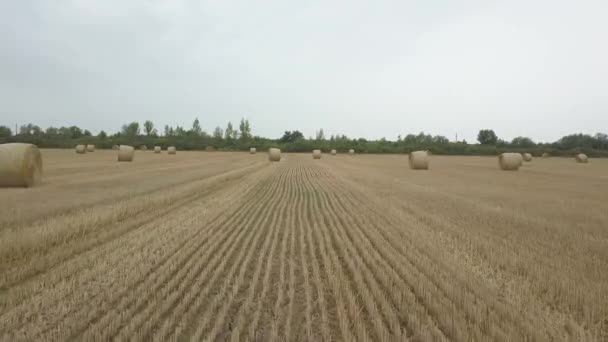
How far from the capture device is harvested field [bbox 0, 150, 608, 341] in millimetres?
3393

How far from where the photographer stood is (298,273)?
486cm

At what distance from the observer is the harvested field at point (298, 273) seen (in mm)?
3393

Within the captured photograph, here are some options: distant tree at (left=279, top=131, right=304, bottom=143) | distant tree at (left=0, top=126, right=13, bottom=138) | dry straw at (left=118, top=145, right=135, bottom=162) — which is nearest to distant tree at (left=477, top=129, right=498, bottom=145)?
distant tree at (left=279, top=131, right=304, bottom=143)

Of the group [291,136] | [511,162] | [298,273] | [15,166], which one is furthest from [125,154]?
[291,136]

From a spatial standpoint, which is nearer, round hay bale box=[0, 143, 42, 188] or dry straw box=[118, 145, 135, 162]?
round hay bale box=[0, 143, 42, 188]

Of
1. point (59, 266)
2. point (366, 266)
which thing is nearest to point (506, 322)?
point (366, 266)

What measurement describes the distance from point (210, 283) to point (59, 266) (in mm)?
2386

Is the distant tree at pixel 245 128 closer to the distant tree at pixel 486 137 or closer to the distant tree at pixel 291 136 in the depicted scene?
the distant tree at pixel 291 136

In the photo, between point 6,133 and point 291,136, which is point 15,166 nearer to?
point 6,133

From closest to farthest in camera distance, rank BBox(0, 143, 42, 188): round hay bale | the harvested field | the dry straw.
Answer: the harvested field
BBox(0, 143, 42, 188): round hay bale
the dry straw

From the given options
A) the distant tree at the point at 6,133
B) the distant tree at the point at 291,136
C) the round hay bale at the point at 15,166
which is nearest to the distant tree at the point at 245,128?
the distant tree at the point at 291,136

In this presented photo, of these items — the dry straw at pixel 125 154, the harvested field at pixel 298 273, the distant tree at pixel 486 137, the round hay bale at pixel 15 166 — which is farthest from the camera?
the distant tree at pixel 486 137

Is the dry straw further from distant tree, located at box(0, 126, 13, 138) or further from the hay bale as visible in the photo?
distant tree, located at box(0, 126, 13, 138)

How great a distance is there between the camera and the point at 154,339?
312 centimetres
